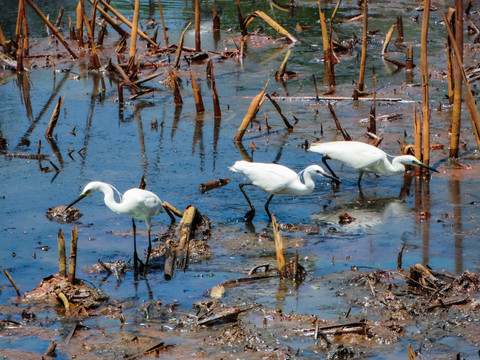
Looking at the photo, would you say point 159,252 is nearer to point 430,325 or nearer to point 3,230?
point 3,230

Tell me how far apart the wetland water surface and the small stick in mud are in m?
0.10

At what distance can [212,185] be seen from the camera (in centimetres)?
973

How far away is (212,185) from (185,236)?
2106 millimetres

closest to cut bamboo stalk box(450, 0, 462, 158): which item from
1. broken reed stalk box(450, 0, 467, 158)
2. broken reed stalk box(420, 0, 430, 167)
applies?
broken reed stalk box(450, 0, 467, 158)

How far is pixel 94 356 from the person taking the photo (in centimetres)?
559

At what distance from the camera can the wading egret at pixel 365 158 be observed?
31.3 ft

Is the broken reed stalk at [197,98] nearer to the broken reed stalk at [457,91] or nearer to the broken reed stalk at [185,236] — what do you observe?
the broken reed stalk at [457,91]

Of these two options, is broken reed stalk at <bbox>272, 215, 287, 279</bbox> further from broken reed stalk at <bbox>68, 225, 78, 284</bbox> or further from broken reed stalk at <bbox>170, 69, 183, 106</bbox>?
broken reed stalk at <bbox>170, 69, 183, 106</bbox>

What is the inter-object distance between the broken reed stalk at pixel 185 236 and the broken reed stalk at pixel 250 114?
3.52 meters

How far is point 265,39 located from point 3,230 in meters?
11.9

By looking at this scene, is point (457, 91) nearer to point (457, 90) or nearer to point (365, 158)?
point (457, 90)

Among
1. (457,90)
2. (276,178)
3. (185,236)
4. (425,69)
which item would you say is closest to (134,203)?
(185,236)

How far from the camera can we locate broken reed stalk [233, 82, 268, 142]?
37.0ft

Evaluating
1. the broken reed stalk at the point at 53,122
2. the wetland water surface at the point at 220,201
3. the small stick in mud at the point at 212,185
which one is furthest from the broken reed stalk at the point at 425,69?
the broken reed stalk at the point at 53,122
